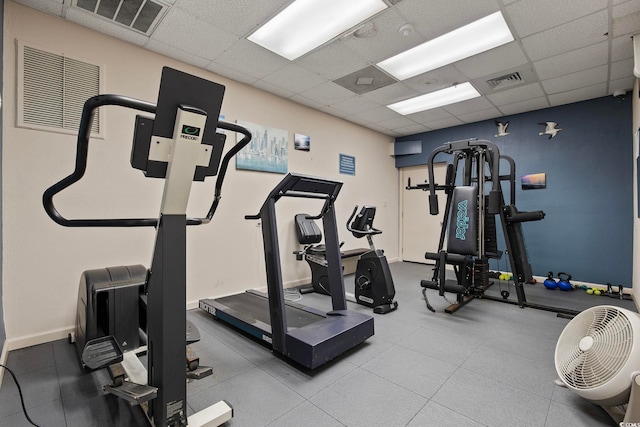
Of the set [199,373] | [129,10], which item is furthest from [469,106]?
[199,373]

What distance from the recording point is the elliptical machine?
351cm

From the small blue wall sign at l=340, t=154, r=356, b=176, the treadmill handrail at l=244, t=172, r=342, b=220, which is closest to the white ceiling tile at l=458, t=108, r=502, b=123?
the small blue wall sign at l=340, t=154, r=356, b=176

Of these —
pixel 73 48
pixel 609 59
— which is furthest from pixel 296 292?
pixel 609 59

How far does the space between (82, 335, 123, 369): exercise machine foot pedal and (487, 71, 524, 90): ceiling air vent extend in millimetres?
5063

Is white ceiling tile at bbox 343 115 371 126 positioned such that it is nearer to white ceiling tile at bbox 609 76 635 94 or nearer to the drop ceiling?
the drop ceiling

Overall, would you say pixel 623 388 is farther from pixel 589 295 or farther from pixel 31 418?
pixel 589 295

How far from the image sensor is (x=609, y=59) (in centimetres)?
342

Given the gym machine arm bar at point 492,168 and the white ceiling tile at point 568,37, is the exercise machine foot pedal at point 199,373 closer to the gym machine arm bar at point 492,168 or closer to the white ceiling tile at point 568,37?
the gym machine arm bar at point 492,168

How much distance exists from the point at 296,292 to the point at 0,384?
3022mm

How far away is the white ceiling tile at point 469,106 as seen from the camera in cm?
477

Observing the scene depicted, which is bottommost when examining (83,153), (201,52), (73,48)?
(83,153)

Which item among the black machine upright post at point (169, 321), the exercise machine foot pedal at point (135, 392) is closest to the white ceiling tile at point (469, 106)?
the black machine upright post at point (169, 321)

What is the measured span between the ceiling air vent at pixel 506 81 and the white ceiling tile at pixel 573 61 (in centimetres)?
23

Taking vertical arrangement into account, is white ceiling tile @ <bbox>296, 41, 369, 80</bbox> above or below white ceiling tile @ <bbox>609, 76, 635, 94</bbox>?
above
